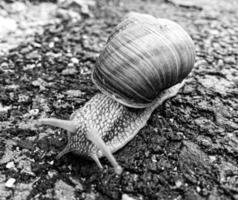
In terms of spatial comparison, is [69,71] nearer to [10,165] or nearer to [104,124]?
[104,124]

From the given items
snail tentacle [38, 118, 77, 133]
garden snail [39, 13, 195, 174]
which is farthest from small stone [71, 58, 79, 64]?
snail tentacle [38, 118, 77, 133]

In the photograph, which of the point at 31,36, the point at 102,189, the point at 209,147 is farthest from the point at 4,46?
the point at 209,147

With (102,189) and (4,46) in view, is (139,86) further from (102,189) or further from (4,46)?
(4,46)

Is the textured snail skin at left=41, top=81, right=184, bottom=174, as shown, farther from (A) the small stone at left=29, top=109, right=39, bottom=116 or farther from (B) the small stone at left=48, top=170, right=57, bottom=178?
(A) the small stone at left=29, top=109, right=39, bottom=116

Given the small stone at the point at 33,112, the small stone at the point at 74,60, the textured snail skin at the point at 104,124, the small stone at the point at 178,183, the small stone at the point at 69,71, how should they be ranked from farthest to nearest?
the small stone at the point at 74,60
the small stone at the point at 69,71
the small stone at the point at 33,112
the textured snail skin at the point at 104,124
the small stone at the point at 178,183

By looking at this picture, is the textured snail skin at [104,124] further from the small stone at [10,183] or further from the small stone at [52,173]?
the small stone at [10,183]

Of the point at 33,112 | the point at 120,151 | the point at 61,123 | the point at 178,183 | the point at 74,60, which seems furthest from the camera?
the point at 74,60

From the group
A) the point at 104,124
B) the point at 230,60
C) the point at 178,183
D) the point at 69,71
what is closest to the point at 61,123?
the point at 104,124

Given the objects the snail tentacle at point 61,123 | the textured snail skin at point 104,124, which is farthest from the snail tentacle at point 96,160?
the snail tentacle at point 61,123
